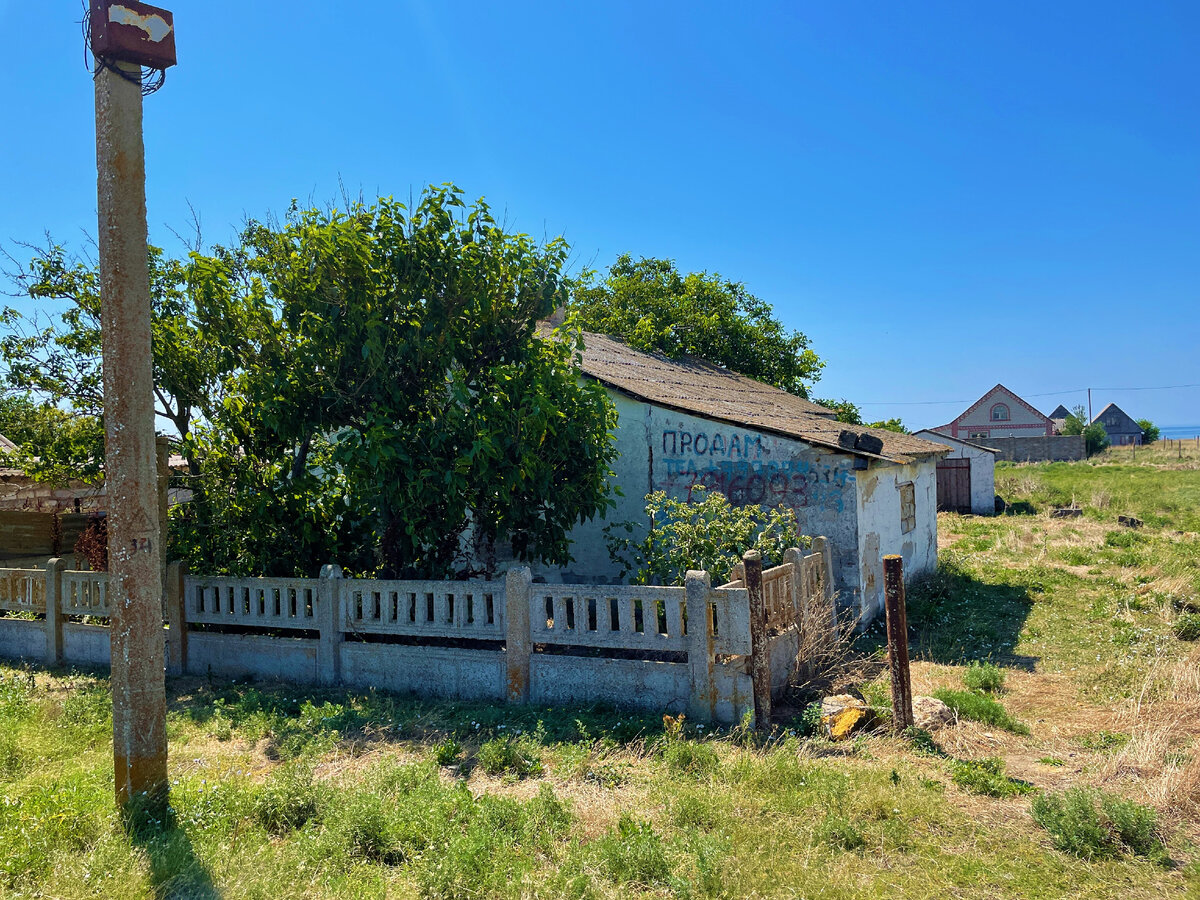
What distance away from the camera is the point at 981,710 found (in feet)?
23.7

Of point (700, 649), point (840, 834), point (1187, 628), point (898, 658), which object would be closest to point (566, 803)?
point (840, 834)

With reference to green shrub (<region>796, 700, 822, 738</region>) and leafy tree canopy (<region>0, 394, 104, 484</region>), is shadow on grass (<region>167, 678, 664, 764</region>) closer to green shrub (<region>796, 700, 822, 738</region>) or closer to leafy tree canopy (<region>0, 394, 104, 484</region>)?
green shrub (<region>796, 700, 822, 738</region>)

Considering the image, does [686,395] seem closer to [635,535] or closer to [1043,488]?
[635,535]

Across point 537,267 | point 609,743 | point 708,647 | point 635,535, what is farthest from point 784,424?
point 609,743

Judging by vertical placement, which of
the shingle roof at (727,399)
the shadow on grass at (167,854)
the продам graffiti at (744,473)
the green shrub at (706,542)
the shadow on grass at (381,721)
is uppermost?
the shingle roof at (727,399)

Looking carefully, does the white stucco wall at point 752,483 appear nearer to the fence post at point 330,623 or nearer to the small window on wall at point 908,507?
the small window on wall at point 908,507

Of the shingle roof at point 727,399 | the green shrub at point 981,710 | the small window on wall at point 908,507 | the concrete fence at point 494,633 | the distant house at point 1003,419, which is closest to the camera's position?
the green shrub at point 981,710

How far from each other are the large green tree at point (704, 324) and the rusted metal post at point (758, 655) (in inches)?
582

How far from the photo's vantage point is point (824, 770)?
19.0ft

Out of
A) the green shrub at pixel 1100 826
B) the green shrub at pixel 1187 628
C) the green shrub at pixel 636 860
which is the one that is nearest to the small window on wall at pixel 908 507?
the green shrub at pixel 1187 628

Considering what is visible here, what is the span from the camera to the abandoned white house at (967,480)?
2800 centimetres

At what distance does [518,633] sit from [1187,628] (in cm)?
866

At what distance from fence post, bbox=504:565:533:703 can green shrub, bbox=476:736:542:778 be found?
4.81ft

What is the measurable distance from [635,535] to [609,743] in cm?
579
